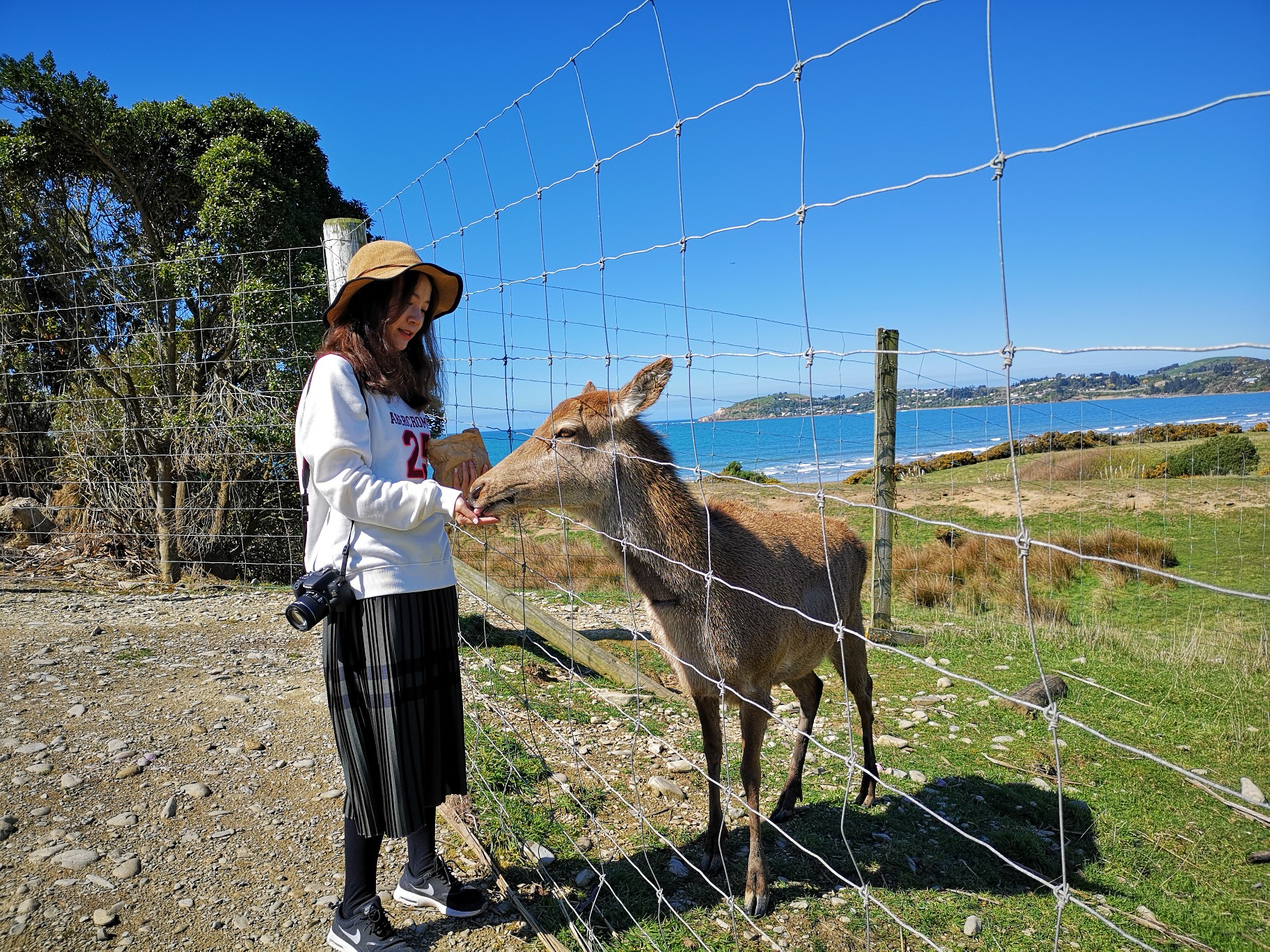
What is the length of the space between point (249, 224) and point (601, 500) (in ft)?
29.9

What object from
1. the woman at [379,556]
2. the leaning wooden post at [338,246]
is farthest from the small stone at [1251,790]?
the leaning wooden post at [338,246]

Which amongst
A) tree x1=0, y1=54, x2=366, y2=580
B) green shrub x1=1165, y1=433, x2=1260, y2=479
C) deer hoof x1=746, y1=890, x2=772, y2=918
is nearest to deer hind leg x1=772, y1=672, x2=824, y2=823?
deer hoof x1=746, y1=890, x2=772, y2=918

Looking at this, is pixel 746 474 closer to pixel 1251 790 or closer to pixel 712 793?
pixel 1251 790

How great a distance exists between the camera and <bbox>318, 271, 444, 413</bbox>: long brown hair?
2.86 metres

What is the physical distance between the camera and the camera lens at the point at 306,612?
2699mm

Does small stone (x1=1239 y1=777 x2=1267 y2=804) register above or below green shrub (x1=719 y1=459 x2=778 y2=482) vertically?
below

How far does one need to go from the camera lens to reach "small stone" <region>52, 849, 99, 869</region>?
6.46 ft

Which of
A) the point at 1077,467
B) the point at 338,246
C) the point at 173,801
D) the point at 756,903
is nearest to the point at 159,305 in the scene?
the point at 338,246

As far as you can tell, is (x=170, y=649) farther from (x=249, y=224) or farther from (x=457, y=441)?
(x=249, y=224)

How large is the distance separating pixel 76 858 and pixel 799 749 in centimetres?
363

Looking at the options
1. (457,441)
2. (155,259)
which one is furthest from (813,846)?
(155,259)

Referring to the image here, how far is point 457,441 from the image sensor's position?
3527 mm

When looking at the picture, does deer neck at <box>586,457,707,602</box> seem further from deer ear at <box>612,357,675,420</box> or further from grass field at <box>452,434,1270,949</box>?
grass field at <box>452,434,1270,949</box>

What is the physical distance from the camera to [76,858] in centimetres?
355
